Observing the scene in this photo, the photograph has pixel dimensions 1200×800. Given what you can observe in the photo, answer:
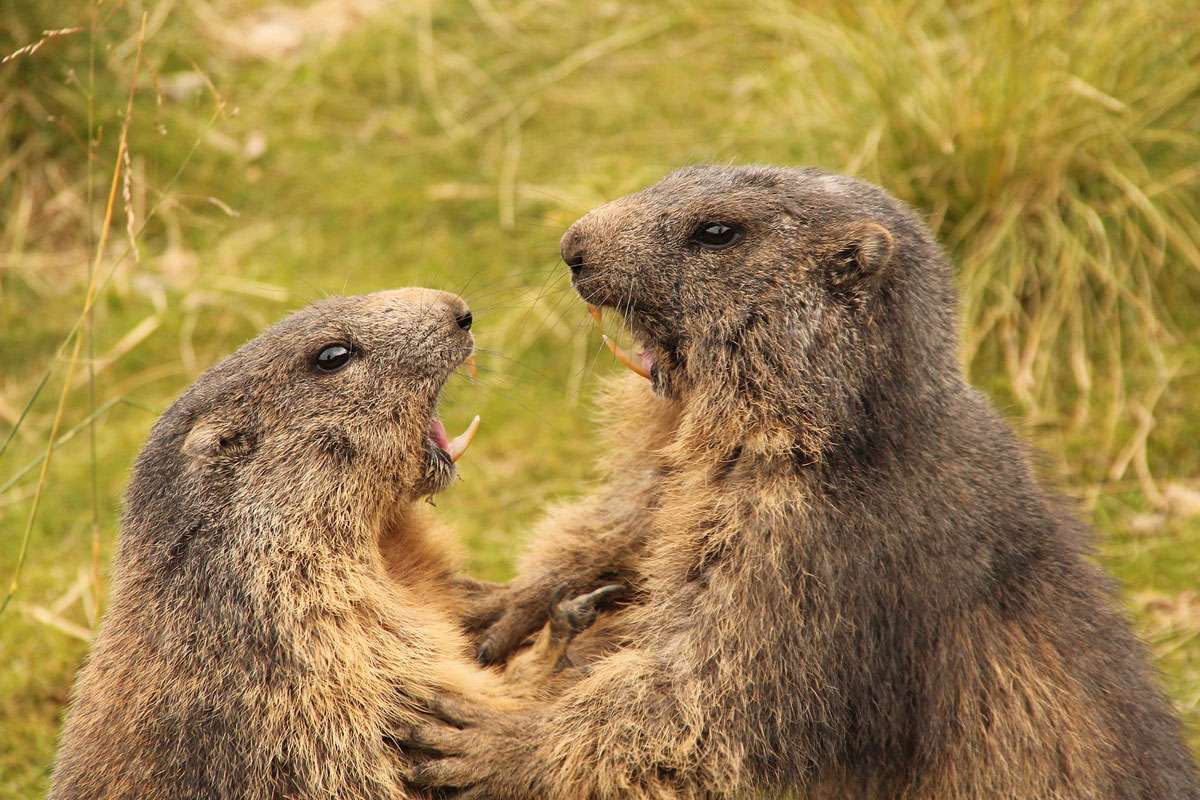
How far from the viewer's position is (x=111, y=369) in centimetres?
886

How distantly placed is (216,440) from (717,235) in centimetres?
181

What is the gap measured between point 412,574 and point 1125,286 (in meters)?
5.21

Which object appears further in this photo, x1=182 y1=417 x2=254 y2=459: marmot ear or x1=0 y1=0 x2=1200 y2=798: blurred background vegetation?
x1=0 y1=0 x2=1200 y2=798: blurred background vegetation

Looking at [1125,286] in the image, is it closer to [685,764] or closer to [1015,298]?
[1015,298]

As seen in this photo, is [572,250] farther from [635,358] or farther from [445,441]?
[445,441]

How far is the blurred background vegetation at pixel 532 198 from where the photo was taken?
7.55 metres

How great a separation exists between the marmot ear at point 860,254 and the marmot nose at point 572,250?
88 cm

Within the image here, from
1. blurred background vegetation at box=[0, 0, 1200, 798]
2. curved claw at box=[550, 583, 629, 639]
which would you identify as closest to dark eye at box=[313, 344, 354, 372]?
curved claw at box=[550, 583, 629, 639]

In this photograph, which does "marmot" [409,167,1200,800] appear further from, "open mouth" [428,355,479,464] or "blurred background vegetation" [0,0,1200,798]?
"blurred background vegetation" [0,0,1200,798]

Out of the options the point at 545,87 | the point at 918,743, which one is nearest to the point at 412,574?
the point at 918,743

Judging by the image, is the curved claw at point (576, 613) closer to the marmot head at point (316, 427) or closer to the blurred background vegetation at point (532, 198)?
the marmot head at point (316, 427)

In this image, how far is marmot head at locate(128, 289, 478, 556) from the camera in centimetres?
439

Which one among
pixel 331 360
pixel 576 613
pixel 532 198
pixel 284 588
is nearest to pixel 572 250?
pixel 331 360

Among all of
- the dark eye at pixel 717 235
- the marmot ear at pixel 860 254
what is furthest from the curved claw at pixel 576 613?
the marmot ear at pixel 860 254
